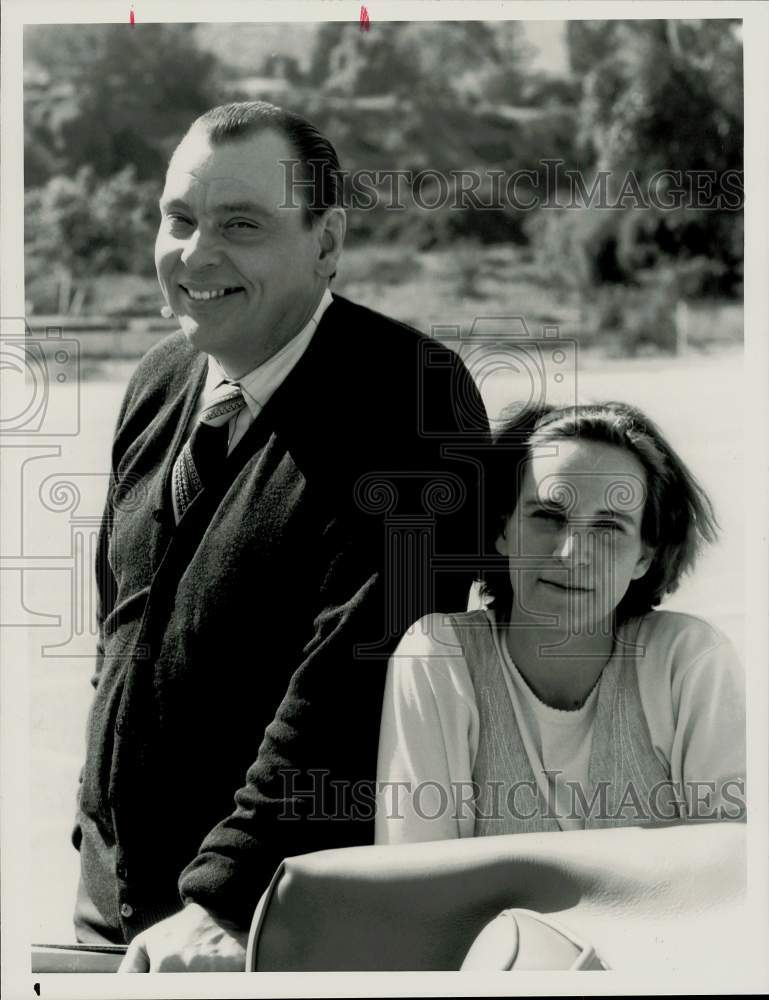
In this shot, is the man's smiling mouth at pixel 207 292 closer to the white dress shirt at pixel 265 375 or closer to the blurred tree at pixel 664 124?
the white dress shirt at pixel 265 375

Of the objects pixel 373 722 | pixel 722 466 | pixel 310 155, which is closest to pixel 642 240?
pixel 722 466

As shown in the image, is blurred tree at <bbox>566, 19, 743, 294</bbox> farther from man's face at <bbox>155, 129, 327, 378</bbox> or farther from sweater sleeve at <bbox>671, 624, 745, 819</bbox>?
sweater sleeve at <bbox>671, 624, 745, 819</bbox>

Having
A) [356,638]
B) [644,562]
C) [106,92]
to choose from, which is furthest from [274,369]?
[644,562]

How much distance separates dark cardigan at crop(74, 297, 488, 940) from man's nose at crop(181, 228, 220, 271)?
0.34 meters

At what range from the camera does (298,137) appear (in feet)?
11.3

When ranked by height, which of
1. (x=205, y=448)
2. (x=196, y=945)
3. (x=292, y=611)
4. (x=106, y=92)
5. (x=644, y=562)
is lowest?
(x=196, y=945)

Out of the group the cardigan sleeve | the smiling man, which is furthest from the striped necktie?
the cardigan sleeve

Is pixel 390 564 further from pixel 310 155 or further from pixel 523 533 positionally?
pixel 310 155

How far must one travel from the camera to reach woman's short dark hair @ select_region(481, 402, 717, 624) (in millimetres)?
3457

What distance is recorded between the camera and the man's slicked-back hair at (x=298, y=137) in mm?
3434

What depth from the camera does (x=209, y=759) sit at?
3455 mm

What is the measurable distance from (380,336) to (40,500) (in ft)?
3.26

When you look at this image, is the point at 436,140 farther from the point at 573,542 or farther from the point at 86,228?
the point at 573,542

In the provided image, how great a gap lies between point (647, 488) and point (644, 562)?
0.63ft
